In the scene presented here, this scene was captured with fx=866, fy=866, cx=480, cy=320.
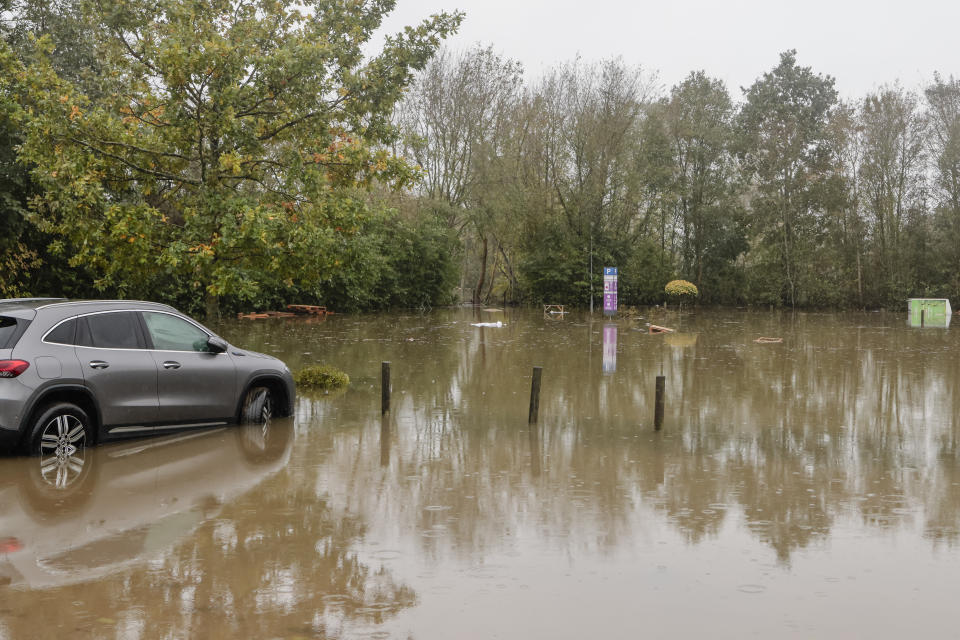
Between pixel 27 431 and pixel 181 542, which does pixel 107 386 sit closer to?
pixel 27 431

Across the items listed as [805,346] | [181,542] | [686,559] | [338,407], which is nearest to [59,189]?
[338,407]

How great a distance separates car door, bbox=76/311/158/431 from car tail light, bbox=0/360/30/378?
2.12 ft

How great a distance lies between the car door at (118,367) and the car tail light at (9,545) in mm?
2748

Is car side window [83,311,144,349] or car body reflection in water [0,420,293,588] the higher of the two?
car side window [83,311,144,349]

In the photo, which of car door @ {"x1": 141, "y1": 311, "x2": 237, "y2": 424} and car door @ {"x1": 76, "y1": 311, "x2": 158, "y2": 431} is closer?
car door @ {"x1": 76, "y1": 311, "x2": 158, "y2": 431}

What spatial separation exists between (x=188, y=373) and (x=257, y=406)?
1.45 m

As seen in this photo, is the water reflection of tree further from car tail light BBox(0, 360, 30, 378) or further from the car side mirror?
car tail light BBox(0, 360, 30, 378)

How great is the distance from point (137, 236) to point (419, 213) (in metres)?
33.8

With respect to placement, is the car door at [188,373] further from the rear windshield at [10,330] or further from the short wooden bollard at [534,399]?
the short wooden bollard at [534,399]

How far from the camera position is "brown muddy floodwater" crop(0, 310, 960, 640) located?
523cm

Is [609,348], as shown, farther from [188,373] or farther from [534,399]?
[188,373]

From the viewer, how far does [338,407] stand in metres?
13.6

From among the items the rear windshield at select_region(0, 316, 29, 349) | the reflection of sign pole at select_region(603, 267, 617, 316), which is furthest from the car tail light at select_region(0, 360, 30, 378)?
the reflection of sign pole at select_region(603, 267, 617, 316)

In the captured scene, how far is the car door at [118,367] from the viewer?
362 inches
